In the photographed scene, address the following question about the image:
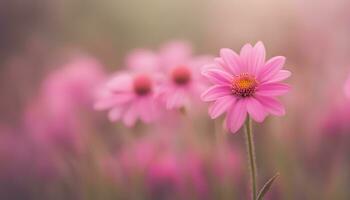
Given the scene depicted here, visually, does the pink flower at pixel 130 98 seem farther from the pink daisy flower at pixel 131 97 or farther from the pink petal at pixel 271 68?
the pink petal at pixel 271 68

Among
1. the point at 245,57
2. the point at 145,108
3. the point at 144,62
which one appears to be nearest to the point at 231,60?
the point at 245,57

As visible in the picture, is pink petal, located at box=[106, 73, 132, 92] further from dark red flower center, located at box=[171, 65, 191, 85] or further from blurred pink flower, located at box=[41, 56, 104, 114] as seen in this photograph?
blurred pink flower, located at box=[41, 56, 104, 114]

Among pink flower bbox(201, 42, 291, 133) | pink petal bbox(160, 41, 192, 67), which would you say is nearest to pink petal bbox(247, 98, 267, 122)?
pink flower bbox(201, 42, 291, 133)

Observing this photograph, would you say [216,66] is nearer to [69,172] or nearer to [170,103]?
[170,103]

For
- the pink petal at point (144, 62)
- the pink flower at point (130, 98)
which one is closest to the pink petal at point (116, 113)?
the pink flower at point (130, 98)

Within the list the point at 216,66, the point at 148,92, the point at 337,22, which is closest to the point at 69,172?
the point at 148,92

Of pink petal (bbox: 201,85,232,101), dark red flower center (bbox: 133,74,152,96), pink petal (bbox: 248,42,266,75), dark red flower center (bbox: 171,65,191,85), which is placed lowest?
pink petal (bbox: 201,85,232,101)
